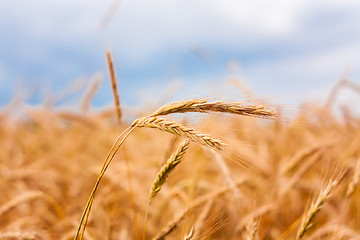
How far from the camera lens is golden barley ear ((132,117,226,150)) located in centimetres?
106

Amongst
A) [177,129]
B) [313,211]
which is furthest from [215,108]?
[313,211]

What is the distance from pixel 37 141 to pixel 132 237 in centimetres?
370

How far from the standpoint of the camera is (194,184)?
83.3 inches

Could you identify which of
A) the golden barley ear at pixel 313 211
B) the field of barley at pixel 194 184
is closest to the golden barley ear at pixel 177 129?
the field of barley at pixel 194 184

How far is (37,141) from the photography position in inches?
228

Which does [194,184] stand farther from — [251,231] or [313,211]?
[313,211]

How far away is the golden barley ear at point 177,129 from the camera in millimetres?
1062

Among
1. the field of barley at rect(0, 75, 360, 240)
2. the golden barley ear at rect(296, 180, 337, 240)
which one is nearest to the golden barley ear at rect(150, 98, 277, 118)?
the field of barley at rect(0, 75, 360, 240)

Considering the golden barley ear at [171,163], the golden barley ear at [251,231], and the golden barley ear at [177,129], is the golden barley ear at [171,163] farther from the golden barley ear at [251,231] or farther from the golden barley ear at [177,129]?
the golden barley ear at [251,231]

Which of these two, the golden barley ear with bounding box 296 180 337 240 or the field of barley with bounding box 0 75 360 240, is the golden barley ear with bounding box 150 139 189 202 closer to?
the field of barley with bounding box 0 75 360 240

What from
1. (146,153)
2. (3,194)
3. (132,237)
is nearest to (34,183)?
(3,194)

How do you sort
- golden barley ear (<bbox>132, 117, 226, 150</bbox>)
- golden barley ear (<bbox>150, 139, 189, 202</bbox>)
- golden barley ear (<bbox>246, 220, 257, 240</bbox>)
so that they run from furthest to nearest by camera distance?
golden barley ear (<bbox>246, 220, 257, 240</bbox>), golden barley ear (<bbox>150, 139, 189, 202</bbox>), golden barley ear (<bbox>132, 117, 226, 150</bbox>)

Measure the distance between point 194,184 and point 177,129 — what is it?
1.08 m

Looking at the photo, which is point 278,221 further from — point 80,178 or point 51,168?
point 51,168
